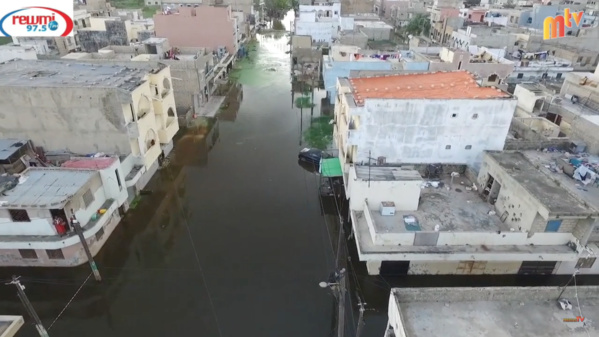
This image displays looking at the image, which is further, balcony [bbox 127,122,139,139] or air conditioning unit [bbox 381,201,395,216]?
balcony [bbox 127,122,139,139]

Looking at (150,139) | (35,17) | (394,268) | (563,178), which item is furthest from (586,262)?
(35,17)

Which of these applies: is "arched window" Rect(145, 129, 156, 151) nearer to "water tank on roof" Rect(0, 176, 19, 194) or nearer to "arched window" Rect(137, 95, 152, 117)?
"arched window" Rect(137, 95, 152, 117)

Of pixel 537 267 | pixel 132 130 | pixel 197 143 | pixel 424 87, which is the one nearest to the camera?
pixel 537 267

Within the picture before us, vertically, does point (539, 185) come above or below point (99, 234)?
above

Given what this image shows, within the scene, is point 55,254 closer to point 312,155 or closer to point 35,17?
point 312,155

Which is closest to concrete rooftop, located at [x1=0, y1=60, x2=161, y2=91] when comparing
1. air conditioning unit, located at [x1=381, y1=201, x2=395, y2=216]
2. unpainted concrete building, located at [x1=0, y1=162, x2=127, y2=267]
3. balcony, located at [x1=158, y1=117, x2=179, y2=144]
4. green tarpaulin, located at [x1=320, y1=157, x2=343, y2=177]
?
balcony, located at [x1=158, y1=117, x2=179, y2=144]
